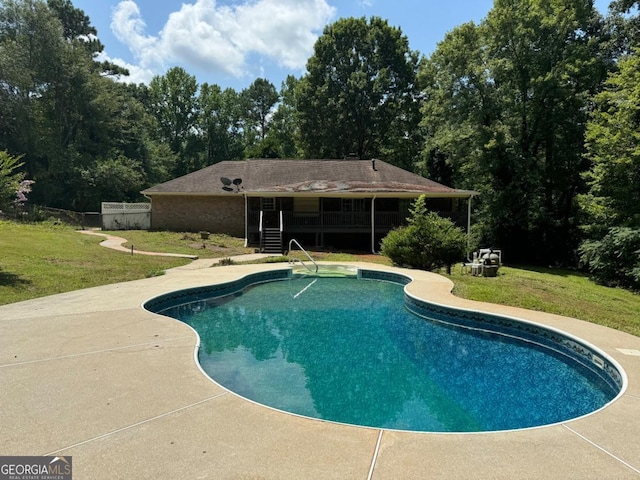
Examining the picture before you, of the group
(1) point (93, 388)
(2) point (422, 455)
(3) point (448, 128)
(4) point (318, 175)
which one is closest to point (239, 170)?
(4) point (318, 175)

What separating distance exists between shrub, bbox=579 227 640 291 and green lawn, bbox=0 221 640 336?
0.86 metres

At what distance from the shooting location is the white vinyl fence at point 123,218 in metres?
26.9

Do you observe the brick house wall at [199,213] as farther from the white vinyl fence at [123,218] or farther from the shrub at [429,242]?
the shrub at [429,242]

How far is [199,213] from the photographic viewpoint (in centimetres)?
2472

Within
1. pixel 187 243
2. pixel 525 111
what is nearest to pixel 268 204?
pixel 187 243

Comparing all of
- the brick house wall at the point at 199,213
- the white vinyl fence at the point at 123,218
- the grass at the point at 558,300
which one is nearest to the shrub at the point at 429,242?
the grass at the point at 558,300

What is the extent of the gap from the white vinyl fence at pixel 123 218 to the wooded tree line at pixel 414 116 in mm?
7862

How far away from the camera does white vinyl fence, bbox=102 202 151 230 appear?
26.9 meters

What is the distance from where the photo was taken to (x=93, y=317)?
24.6ft

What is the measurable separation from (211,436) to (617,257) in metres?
19.1

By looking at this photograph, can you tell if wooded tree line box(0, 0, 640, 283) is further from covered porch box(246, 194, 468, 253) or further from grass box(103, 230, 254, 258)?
grass box(103, 230, 254, 258)

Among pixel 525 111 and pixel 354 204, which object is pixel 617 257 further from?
pixel 354 204

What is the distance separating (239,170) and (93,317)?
20.0 metres

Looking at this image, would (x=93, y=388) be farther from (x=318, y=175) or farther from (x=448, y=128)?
(x=448, y=128)
